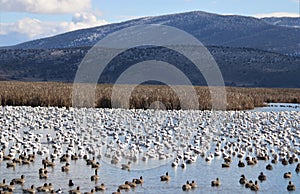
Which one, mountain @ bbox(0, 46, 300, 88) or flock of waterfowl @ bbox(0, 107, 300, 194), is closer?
flock of waterfowl @ bbox(0, 107, 300, 194)

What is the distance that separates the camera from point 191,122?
110 feet

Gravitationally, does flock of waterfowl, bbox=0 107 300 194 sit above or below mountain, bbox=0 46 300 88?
below

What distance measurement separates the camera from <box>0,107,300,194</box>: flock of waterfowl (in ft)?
63.1

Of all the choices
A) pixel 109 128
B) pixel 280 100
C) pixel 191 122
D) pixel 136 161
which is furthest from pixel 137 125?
pixel 280 100

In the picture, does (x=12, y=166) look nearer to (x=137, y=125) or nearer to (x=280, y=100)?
(x=137, y=125)

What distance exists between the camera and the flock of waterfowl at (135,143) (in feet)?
63.1

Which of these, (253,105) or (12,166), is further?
(253,105)

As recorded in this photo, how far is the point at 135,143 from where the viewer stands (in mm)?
25609

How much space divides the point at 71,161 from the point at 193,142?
6.38m

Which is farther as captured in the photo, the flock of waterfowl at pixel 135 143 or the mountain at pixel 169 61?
the mountain at pixel 169 61

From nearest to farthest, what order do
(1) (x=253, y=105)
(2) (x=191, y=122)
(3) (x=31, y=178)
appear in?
(3) (x=31, y=178)
(2) (x=191, y=122)
(1) (x=253, y=105)

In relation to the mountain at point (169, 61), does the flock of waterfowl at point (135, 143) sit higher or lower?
lower

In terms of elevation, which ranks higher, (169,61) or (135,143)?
(169,61)

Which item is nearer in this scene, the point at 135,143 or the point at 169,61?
the point at 135,143
